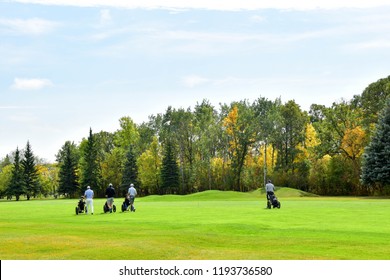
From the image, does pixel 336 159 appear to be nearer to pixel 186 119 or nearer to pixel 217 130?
pixel 217 130

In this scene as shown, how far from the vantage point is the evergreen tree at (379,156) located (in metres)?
68.9

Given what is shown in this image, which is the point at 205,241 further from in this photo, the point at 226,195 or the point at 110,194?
the point at 226,195

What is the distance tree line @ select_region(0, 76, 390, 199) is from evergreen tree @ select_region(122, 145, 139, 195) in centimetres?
21

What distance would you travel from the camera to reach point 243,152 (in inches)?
3935

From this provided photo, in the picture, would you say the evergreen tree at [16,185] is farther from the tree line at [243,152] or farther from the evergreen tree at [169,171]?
the evergreen tree at [169,171]

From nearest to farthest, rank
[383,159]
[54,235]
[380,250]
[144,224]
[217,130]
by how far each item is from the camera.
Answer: [380,250]
[54,235]
[144,224]
[383,159]
[217,130]

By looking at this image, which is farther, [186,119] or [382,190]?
[186,119]

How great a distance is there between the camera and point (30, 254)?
16500 millimetres

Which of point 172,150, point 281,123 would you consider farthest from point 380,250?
point 172,150

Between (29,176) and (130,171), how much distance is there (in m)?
29.5

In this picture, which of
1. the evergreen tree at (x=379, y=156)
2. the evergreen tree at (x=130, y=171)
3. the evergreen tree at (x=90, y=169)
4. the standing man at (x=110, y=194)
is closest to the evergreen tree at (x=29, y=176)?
the evergreen tree at (x=90, y=169)

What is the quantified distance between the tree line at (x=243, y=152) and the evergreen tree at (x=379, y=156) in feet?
0.42

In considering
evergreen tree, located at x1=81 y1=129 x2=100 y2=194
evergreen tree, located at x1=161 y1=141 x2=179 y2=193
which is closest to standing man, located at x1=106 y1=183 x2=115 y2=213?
evergreen tree, located at x1=161 y1=141 x2=179 y2=193

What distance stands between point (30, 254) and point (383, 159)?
60.8 meters
